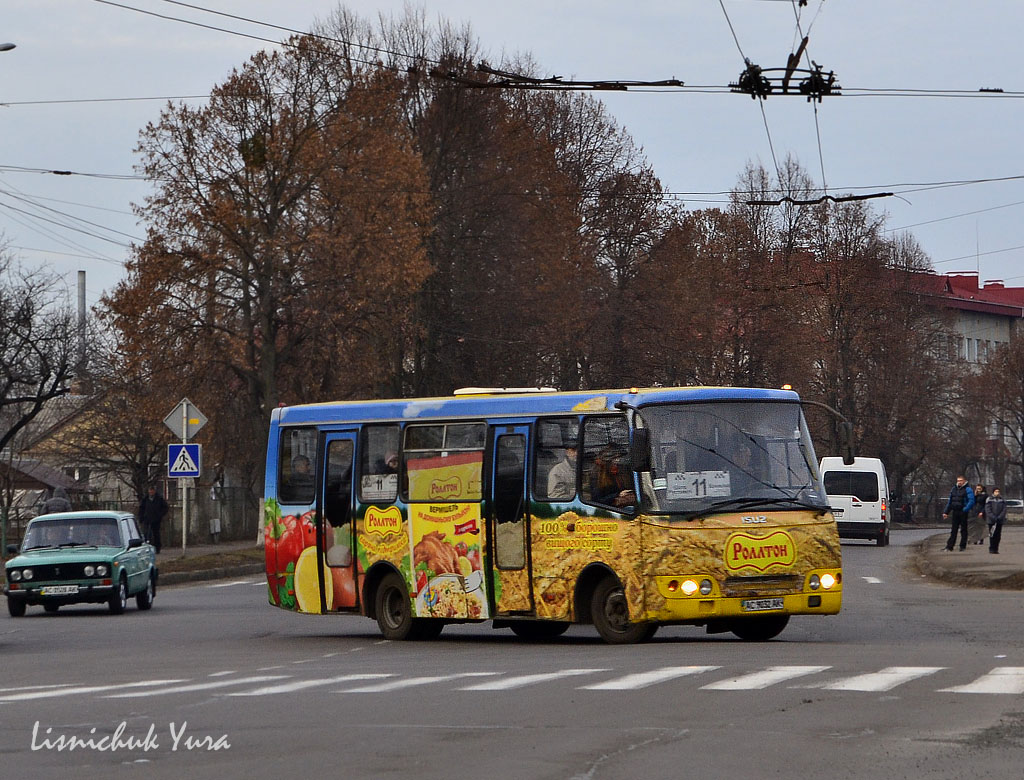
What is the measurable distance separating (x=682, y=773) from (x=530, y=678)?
206 inches

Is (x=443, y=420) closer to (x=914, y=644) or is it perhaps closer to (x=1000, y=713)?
Result: (x=914, y=644)

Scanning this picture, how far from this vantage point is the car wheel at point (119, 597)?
86.5ft

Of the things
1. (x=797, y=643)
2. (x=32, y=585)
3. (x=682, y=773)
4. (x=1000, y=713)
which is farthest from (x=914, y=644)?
(x=32, y=585)

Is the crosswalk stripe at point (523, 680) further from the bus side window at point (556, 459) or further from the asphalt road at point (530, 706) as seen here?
the bus side window at point (556, 459)

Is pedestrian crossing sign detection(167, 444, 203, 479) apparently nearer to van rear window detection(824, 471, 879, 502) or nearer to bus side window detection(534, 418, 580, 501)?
bus side window detection(534, 418, 580, 501)

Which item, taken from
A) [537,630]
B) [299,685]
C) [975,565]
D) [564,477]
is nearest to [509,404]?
[564,477]

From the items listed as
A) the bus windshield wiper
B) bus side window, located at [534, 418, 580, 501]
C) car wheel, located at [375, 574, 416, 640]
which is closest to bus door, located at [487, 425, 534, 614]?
bus side window, located at [534, 418, 580, 501]

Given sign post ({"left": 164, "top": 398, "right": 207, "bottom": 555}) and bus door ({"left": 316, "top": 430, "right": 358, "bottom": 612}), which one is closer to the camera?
bus door ({"left": 316, "top": 430, "right": 358, "bottom": 612})

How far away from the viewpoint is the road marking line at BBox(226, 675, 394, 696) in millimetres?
13016

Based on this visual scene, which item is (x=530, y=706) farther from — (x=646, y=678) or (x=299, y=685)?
(x=299, y=685)

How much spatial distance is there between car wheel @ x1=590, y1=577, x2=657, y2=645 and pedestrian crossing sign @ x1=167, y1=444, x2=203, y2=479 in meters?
20.3

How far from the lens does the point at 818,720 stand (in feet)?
34.4

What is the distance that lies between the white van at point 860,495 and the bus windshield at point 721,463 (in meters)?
32.3

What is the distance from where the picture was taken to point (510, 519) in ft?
61.5
